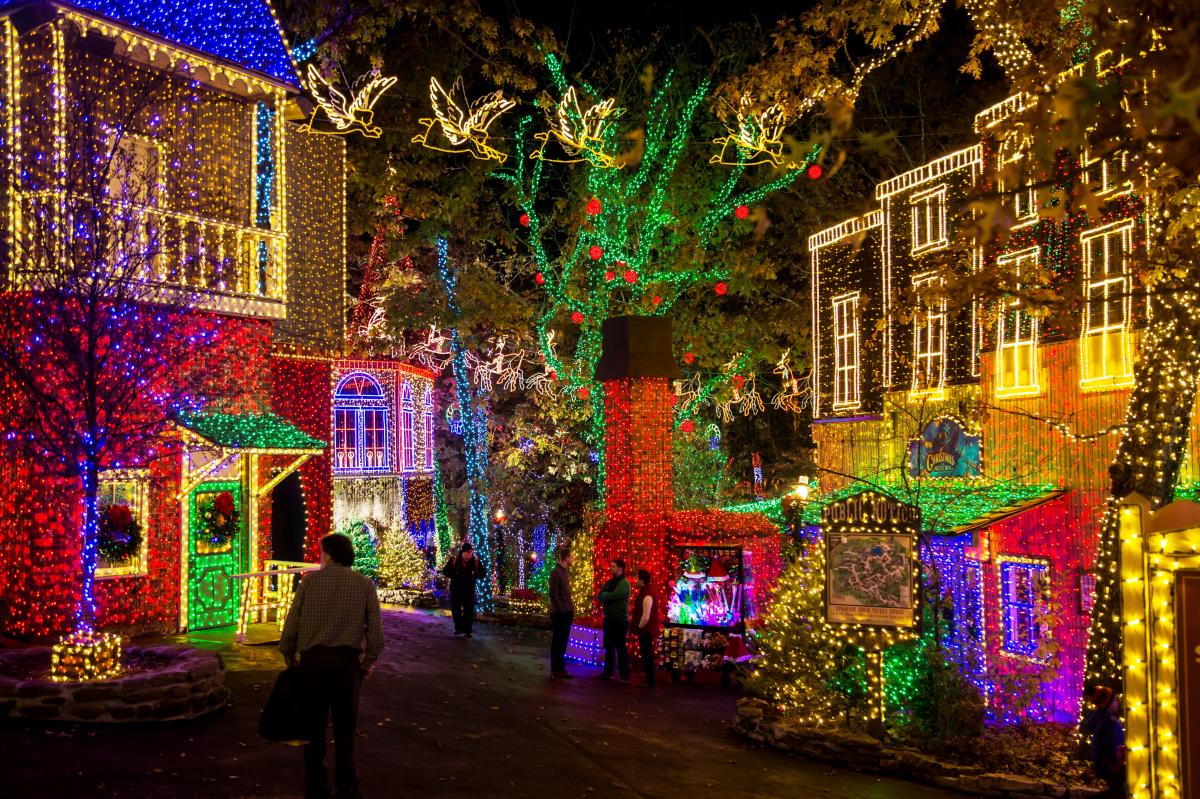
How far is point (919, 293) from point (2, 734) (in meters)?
9.52

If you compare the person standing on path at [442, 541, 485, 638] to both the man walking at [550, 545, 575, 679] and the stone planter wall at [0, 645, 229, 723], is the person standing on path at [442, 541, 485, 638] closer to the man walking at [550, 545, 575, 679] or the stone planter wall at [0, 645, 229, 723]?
the man walking at [550, 545, 575, 679]

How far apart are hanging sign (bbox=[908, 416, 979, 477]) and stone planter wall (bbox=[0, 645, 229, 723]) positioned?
9735 millimetres

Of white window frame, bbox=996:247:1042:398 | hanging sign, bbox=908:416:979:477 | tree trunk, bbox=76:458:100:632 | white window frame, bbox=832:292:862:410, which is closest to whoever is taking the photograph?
tree trunk, bbox=76:458:100:632

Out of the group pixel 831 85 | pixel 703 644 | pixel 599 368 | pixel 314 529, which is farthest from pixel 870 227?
pixel 314 529

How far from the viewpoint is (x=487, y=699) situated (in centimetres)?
1338

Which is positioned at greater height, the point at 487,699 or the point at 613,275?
the point at 613,275

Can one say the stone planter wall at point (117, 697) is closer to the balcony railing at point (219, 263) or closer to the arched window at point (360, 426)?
the balcony railing at point (219, 263)

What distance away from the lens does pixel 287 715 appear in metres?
7.48

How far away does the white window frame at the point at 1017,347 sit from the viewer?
14.0 m

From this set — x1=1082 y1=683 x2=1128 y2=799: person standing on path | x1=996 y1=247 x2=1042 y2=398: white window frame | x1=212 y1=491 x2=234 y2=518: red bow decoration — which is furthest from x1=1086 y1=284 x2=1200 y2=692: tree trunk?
x1=212 y1=491 x2=234 y2=518: red bow decoration

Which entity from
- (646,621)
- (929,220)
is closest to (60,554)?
(646,621)

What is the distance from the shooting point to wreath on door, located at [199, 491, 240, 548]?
57.2 ft

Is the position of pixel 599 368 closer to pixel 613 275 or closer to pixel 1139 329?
pixel 613 275

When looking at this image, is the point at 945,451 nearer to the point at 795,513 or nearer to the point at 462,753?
the point at 795,513
